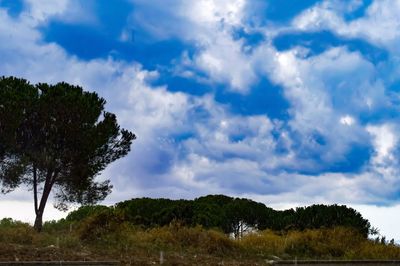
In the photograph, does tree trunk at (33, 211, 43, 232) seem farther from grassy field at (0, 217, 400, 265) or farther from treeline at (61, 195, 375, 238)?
grassy field at (0, 217, 400, 265)

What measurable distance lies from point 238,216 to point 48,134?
13.1 meters

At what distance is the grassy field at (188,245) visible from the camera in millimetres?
18797

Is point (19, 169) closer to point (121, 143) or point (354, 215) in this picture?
point (121, 143)

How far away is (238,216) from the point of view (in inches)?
1469

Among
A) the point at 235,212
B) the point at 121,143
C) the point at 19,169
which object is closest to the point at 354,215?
the point at 235,212

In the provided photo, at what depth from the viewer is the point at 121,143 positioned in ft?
112

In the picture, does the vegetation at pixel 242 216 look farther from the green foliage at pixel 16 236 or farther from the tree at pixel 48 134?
the green foliage at pixel 16 236

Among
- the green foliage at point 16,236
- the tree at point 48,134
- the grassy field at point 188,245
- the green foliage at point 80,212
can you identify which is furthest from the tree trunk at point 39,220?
the green foliage at point 16,236

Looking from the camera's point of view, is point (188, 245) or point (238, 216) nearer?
point (188, 245)

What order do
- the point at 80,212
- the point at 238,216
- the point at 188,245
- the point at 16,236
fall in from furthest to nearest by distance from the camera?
1. the point at 80,212
2. the point at 238,216
3. the point at 188,245
4. the point at 16,236

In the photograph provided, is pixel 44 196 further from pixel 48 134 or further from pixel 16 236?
pixel 16 236

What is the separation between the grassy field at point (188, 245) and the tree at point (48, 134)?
835cm

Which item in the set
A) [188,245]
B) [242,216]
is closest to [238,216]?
[242,216]

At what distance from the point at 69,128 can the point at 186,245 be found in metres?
12.0
